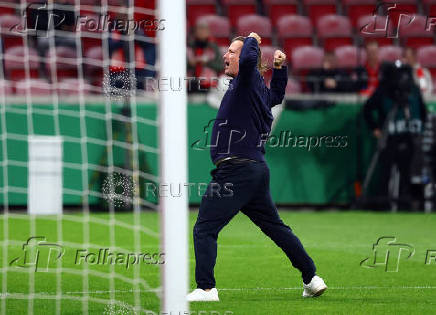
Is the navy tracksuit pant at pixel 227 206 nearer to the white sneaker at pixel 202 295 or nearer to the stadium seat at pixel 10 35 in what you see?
the white sneaker at pixel 202 295

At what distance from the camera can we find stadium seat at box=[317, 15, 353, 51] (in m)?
18.5

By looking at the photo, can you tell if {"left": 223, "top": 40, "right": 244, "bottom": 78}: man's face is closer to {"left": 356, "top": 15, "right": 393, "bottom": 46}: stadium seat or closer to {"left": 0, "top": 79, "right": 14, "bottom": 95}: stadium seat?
{"left": 0, "top": 79, "right": 14, "bottom": 95}: stadium seat

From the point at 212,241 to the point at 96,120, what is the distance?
8274 mm

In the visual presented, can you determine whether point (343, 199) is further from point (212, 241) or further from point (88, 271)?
point (212, 241)

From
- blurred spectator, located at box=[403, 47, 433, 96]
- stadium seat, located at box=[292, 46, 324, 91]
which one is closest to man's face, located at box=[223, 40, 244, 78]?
blurred spectator, located at box=[403, 47, 433, 96]

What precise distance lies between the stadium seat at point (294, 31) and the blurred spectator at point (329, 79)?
2230mm

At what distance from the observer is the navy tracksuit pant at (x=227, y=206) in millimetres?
7227

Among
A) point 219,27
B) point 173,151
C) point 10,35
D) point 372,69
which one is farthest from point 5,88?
point 173,151

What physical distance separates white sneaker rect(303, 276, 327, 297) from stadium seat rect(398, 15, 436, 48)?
37.5 feet

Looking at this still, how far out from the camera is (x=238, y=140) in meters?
7.29

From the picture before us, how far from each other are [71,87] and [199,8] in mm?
4470

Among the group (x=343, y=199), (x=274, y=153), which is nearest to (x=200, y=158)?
(x=274, y=153)

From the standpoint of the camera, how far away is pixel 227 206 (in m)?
7.26

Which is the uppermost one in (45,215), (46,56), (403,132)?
(46,56)
